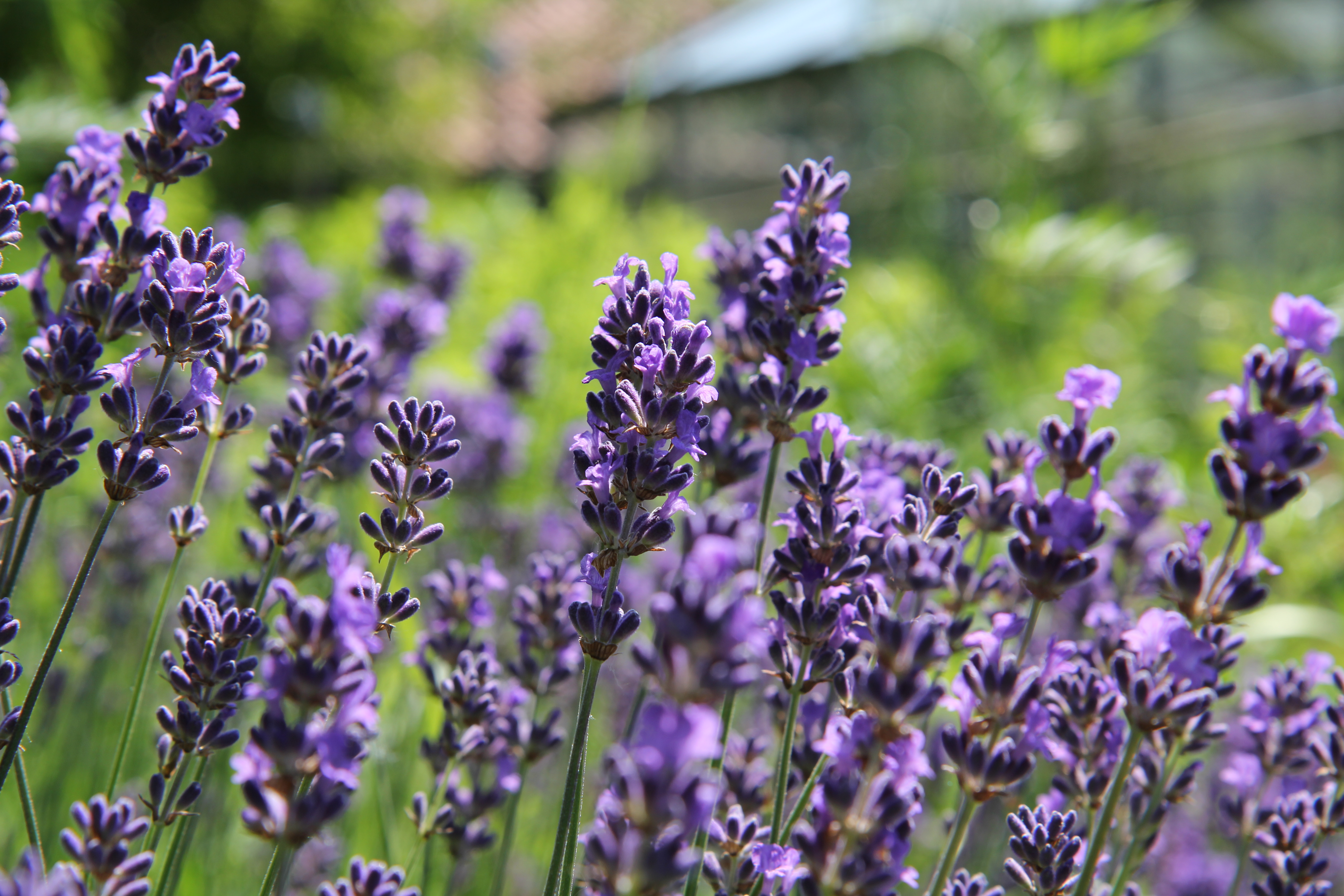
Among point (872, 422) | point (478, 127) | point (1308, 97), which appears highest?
point (478, 127)

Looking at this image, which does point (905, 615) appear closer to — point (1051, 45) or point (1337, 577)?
Answer: point (1337, 577)

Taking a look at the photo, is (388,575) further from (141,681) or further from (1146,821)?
(1146,821)

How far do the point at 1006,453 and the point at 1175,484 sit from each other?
1691 millimetres

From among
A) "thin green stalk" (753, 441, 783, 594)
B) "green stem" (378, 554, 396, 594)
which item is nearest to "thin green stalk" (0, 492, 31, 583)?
"green stem" (378, 554, 396, 594)

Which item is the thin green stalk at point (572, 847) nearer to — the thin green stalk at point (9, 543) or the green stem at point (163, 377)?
the green stem at point (163, 377)

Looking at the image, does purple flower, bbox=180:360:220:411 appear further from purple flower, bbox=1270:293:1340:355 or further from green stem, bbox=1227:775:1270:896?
green stem, bbox=1227:775:1270:896

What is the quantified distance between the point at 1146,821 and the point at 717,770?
498mm

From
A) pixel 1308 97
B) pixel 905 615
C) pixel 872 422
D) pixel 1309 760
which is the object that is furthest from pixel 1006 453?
pixel 1308 97

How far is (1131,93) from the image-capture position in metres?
7.30

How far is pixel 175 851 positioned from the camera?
3.56ft

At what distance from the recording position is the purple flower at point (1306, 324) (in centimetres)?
91

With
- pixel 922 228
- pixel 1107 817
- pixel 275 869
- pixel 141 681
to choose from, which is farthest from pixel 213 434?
pixel 922 228

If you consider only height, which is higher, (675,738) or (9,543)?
(9,543)

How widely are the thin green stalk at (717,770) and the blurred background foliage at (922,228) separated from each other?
0.71 meters
